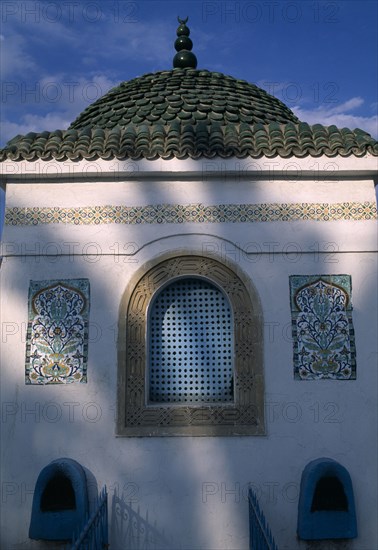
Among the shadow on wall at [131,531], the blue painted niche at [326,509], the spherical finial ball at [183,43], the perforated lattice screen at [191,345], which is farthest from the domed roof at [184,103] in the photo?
the shadow on wall at [131,531]

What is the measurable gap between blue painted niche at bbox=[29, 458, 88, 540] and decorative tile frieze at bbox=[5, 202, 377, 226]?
263cm

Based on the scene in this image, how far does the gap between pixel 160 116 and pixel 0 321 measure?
3.31 meters

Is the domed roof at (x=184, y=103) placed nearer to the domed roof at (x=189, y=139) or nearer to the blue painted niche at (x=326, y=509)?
the domed roof at (x=189, y=139)

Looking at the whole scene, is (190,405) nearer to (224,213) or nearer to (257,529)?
(257,529)


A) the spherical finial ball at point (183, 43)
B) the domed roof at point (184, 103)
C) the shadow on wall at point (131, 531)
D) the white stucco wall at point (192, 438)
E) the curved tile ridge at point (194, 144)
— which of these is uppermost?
the spherical finial ball at point (183, 43)

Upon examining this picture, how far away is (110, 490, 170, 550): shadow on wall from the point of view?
5.87 meters

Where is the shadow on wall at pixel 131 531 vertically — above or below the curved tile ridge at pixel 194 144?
below

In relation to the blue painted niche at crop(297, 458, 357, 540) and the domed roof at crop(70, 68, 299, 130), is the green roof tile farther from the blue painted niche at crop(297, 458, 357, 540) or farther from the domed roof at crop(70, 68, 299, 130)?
the blue painted niche at crop(297, 458, 357, 540)

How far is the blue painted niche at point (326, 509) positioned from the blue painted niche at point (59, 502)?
2.12 metres

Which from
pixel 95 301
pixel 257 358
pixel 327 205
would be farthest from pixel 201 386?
pixel 327 205

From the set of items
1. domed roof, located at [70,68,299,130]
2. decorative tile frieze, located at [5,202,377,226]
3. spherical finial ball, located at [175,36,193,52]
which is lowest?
decorative tile frieze, located at [5,202,377,226]

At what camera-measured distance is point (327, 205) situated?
6617 millimetres

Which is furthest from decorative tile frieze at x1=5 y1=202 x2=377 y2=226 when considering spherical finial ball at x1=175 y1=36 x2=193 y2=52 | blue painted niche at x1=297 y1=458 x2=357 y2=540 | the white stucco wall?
spherical finial ball at x1=175 y1=36 x2=193 y2=52

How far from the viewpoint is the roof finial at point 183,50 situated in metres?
9.80
